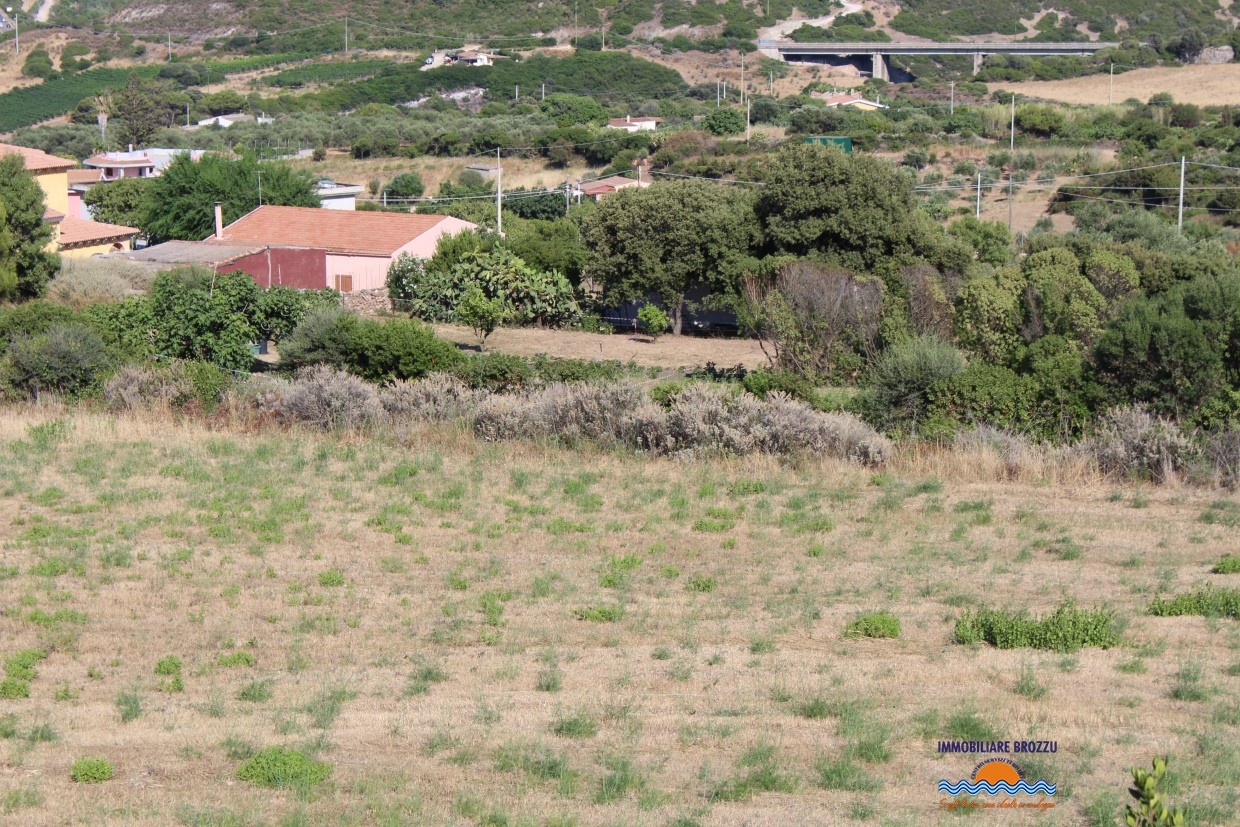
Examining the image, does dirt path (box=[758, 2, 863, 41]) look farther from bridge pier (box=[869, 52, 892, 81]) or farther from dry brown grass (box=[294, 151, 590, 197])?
dry brown grass (box=[294, 151, 590, 197])

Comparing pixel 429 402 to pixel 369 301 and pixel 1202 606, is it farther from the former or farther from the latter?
pixel 369 301

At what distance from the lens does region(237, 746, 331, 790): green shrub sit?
7.88 metres

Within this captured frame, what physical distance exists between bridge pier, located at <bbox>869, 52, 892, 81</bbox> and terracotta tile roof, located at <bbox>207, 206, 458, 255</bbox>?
73.5 m

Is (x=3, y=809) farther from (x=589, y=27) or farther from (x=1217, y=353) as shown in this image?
(x=589, y=27)

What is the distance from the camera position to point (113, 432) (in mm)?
18281

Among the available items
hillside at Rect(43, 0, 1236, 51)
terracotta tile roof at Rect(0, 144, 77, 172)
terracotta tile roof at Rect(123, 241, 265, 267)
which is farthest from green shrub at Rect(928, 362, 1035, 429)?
hillside at Rect(43, 0, 1236, 51)

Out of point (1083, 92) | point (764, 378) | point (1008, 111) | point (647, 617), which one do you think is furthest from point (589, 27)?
point (647, 617)

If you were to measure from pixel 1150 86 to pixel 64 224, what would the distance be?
71.5 metres

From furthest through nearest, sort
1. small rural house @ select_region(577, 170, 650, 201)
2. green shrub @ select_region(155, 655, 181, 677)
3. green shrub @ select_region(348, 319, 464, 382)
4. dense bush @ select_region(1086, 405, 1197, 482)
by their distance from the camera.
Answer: small rural house @ select_region(577, 170, 650, 201) → green shrub @ select_region(348, 319, 464, 382) → dense bush @ select_region(1086, 405, 1197, 482) → green shrub @ select_region(155, 655, 181, 677)

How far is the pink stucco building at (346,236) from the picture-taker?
41.7 meters

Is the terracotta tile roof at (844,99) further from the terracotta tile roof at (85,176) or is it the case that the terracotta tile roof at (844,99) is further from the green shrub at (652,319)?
the green shrub at (652,319)

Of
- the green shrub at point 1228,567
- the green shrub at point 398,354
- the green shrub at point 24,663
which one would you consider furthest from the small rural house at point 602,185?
the green shrub at point 24,663

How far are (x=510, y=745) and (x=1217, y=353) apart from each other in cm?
1335

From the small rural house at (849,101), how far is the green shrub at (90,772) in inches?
3178
